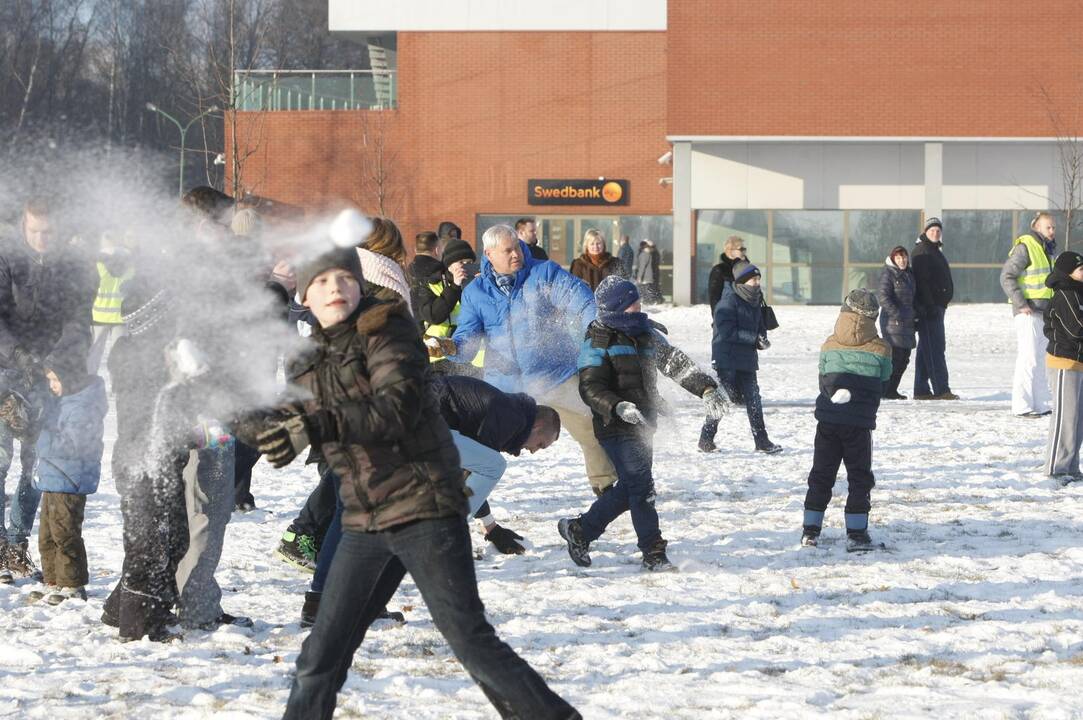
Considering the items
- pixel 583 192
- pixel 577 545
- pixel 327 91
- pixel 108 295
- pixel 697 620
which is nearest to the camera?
pixel 697 620

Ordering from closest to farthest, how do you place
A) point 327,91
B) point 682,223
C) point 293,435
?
point 293,435, point 682,223, point 327,91

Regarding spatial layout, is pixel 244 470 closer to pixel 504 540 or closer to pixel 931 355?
pixel 504 540

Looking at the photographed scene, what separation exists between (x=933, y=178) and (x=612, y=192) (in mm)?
9210

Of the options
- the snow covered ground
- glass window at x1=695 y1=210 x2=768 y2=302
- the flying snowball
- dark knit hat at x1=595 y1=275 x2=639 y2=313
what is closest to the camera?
the flying snowball

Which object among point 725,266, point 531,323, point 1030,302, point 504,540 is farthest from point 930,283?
point 504,540

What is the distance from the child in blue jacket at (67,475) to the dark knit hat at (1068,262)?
647 centimetres

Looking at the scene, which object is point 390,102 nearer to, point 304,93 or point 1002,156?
point 304,93

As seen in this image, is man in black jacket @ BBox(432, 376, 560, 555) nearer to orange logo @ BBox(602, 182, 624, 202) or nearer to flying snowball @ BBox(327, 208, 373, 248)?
flying snowball @ BBox(327, 208, 373, 248)

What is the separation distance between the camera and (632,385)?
7.19 metres

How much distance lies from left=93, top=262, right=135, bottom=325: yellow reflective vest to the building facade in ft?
91.0

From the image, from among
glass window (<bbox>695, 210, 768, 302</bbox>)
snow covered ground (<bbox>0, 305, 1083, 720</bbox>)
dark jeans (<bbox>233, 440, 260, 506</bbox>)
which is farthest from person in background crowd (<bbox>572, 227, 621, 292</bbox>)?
glass window (<bbox>695, 210, 768, 302</bbox>)

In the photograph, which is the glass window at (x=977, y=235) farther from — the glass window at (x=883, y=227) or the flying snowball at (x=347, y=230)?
the flying snowball at (x=347, y=230)

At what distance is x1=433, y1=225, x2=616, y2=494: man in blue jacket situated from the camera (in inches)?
303

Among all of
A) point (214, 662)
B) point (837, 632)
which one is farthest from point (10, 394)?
point (837, 632)
